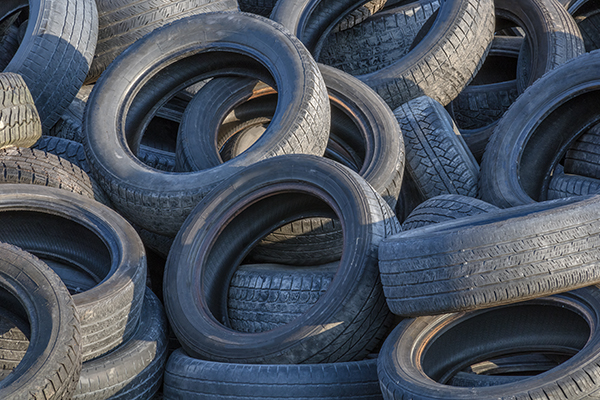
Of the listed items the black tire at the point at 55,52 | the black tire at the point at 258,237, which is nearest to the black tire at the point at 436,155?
the black tire at the point at 258,237

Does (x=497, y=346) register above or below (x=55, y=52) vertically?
below

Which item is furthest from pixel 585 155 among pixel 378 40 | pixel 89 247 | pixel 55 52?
pixel 55 52

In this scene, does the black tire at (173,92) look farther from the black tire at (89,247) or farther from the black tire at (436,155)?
the black tire at (436,155)

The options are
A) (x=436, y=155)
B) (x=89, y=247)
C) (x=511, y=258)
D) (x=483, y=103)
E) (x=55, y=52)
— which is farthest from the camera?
(x=483, y=103)

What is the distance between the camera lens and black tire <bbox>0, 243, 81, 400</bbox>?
8.49 ft

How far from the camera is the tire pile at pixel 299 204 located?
2.77 meters

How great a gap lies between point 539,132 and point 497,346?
168 cm

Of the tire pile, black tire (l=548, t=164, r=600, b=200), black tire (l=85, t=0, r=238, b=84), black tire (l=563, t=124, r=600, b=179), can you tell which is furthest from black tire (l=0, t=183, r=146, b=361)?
black tire (l=563, t=124, r=600, b=179)

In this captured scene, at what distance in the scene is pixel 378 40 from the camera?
18.7 feet

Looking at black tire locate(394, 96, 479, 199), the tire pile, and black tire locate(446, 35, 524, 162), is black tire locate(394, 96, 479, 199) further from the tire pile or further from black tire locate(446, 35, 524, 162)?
black tire locate(446, 35, 524, 162)

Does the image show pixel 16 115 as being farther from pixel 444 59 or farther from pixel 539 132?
pixel 539 132

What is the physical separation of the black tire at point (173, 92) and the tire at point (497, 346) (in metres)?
1.60

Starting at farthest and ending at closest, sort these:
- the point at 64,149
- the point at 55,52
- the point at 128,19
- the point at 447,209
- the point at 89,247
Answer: the point at 128,19, the point at 55,52, the point at 64,149, the point at 89,247, the point at 447,209

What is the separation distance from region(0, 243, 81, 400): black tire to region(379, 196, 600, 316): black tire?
1.60m
